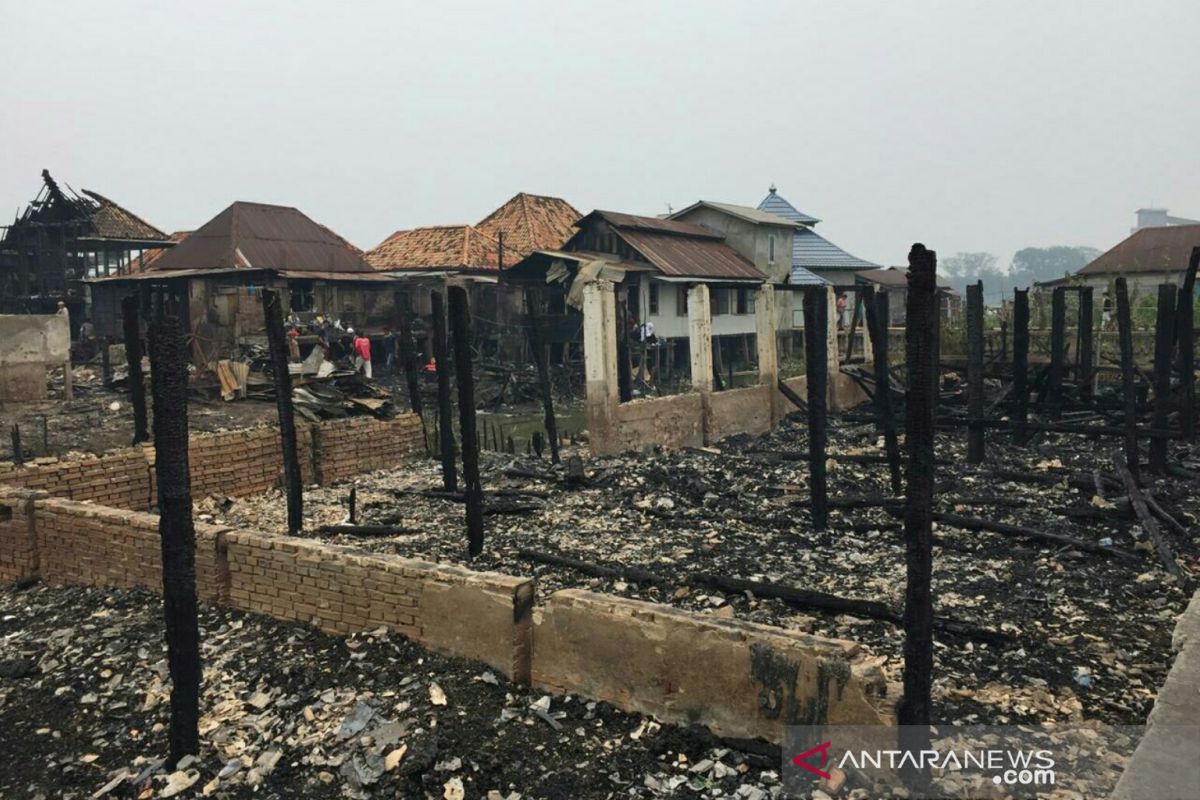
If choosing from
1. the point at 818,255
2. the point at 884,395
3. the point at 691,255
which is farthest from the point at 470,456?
the point at 818,255

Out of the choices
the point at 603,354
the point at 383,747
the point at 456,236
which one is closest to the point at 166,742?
the point at 383,747

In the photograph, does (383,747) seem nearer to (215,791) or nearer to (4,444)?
(215,791)

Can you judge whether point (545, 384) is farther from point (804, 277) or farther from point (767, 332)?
point (804, 277)

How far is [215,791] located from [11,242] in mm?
32748

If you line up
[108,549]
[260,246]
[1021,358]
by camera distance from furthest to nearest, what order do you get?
[260,246] → [1021,358] → [108,549]

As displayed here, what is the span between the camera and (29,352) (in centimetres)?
1598

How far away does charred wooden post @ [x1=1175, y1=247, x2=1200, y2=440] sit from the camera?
999cm

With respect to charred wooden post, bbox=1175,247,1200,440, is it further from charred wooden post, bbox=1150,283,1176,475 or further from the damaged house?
the damaged house

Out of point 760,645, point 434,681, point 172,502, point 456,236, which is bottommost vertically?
point 434,681

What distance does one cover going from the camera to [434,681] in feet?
17.1

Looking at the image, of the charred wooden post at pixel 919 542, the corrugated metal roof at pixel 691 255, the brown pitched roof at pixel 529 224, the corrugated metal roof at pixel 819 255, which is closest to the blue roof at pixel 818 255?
the corrugated metal roof at pixel 819 255

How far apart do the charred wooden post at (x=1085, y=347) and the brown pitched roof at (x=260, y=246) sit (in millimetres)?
19844

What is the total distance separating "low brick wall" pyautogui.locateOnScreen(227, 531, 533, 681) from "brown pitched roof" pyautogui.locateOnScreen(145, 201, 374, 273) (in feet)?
63.2

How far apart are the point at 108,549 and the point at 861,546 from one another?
682cm
